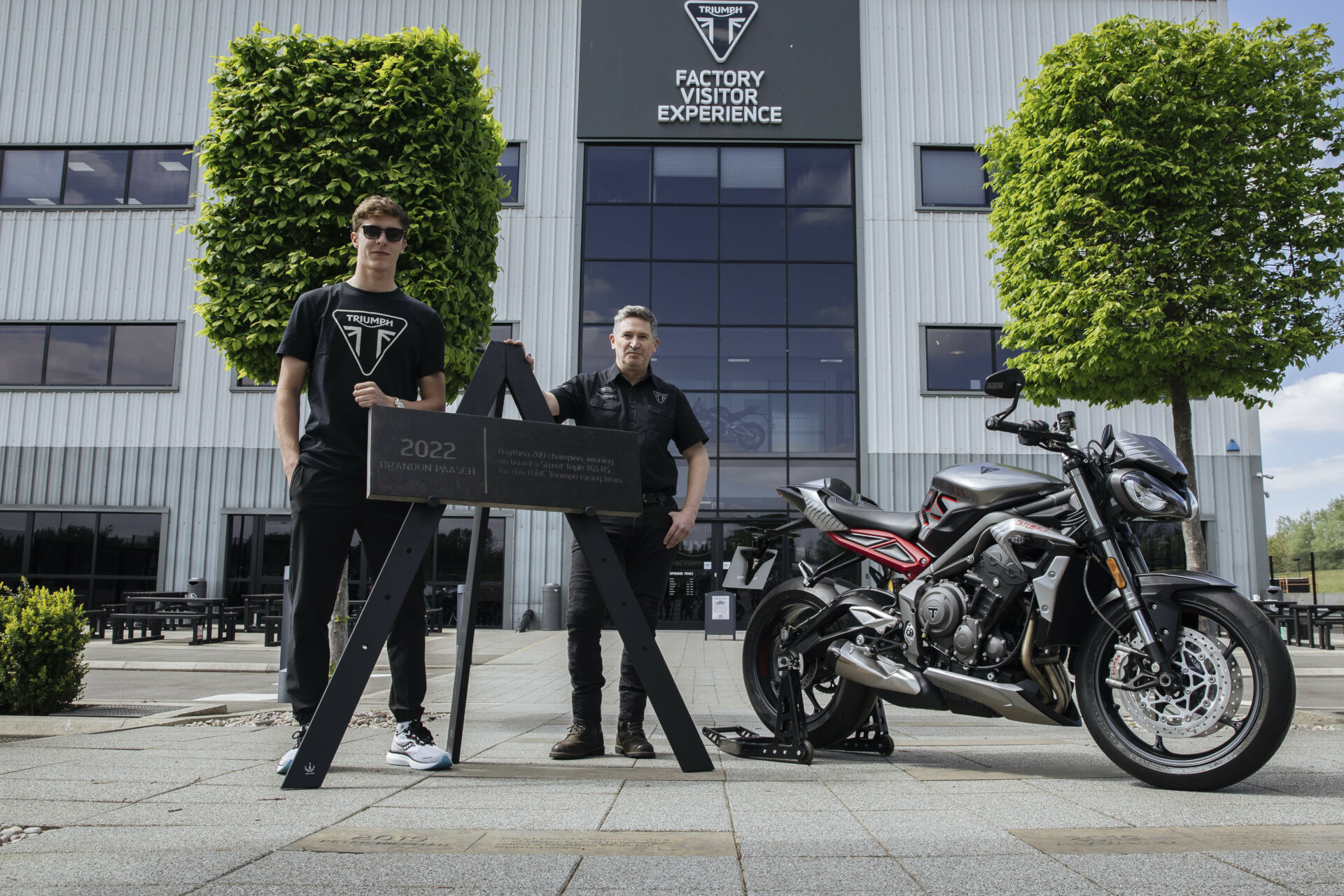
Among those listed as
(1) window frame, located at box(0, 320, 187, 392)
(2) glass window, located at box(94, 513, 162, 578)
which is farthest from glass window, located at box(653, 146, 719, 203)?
(2) glass window, located at box(94, 513, 162, 578)

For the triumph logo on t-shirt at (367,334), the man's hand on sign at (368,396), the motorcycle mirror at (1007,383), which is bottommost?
the man's hand on sign at (368,396)

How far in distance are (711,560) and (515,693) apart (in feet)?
35.1

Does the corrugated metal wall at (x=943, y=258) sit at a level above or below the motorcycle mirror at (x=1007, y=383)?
above

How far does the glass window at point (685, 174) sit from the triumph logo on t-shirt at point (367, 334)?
1610 cm

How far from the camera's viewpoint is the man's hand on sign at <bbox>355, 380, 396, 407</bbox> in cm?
323

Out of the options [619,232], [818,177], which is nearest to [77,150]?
[619,232]

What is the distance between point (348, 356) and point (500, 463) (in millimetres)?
739

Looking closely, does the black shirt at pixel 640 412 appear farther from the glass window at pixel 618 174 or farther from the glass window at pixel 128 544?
the glass window at pixel 128 544

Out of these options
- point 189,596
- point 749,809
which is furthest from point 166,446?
point 749,809

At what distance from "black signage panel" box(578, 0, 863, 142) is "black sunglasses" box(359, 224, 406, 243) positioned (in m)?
16.3

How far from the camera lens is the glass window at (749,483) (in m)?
18.3

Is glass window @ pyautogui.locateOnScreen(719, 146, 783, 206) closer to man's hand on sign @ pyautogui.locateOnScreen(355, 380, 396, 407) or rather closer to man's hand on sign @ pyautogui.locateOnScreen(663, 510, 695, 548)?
man's hand on sign @ pyautogui.locateOnScreen(663, 510, 695, 548)

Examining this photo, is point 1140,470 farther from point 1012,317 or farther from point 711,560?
point 711,560

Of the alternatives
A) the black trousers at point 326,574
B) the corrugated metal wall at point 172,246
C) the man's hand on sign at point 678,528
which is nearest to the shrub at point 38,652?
the black trousers at point 326,574
